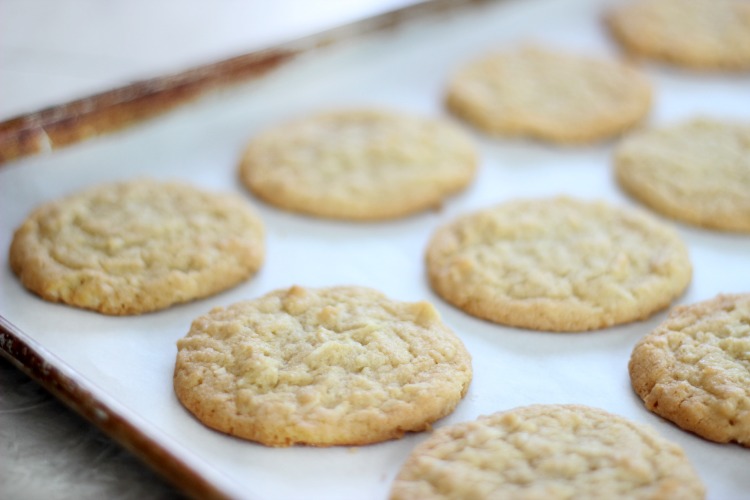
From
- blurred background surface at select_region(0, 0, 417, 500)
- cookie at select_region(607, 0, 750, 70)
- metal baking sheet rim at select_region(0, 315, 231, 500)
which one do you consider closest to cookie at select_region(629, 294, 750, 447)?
metal baking sheet rim at select_region(0, 315, 231, 500)

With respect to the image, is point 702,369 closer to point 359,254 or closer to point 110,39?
point 359,254

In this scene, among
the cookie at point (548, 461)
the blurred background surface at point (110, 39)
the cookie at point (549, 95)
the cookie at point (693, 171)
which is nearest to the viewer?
the cookie at point (548, 461)

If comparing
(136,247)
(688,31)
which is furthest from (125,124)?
(688,31)

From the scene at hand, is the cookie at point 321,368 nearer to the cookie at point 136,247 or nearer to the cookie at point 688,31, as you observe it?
the cookie at point 136,247

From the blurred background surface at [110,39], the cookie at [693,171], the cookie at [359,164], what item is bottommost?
the cookie at [693,171]

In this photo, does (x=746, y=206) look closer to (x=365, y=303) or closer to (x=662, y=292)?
(x=662, y=292)

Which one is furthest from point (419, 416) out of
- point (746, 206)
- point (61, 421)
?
point (746, 206)

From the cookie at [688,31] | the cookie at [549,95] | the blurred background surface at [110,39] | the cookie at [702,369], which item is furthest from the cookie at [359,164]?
the cookie at [688,31]

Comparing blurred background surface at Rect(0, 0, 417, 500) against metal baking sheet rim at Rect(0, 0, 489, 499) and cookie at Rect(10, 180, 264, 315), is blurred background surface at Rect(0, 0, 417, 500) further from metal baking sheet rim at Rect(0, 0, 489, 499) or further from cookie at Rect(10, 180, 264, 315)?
cookie at Rect(10, 180, 264, 315)
